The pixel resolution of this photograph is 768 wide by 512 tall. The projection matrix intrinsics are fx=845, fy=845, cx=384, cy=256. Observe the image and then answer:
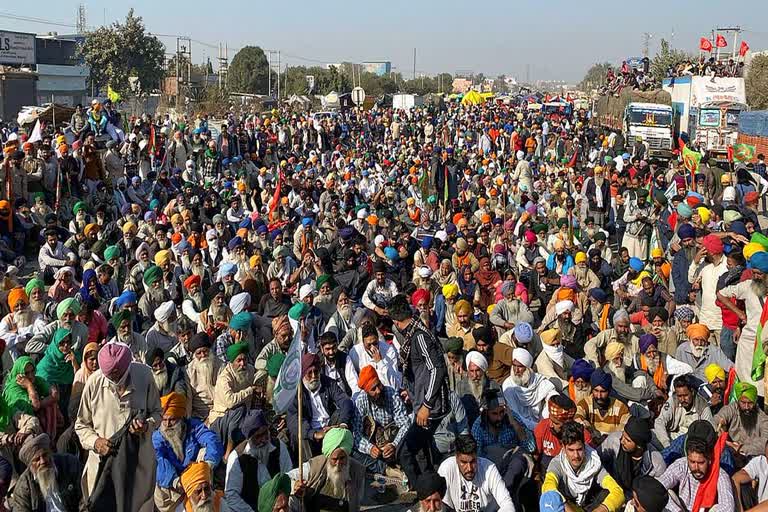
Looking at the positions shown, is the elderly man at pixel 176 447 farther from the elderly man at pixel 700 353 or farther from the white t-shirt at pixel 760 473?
the elderly man at pixel 700 353

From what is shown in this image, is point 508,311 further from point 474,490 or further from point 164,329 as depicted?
point 474,490

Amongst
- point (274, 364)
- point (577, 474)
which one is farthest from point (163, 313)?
point (577, 474)

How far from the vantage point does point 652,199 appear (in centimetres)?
1216

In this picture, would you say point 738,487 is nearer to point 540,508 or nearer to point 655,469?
point 655,469

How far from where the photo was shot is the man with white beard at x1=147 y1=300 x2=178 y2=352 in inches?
279

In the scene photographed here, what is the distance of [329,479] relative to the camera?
494cm

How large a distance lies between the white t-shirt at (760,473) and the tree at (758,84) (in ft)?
111

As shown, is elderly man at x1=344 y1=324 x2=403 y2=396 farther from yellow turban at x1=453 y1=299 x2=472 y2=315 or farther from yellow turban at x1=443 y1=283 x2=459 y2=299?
yellow turban at x1=443 y1=283 x2=459 y2=299

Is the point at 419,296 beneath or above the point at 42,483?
above

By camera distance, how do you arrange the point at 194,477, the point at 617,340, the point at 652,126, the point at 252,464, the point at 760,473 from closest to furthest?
the point at 194,477, the point at 760,473, the point at 252,464, the point at 617,340, the point at 652,126

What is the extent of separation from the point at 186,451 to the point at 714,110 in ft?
81.4

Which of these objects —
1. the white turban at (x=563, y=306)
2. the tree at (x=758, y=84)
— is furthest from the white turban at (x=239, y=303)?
the tree at (x=758, y=84)

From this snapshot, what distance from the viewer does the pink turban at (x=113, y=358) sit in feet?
16.1

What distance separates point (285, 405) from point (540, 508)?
5.40ft
